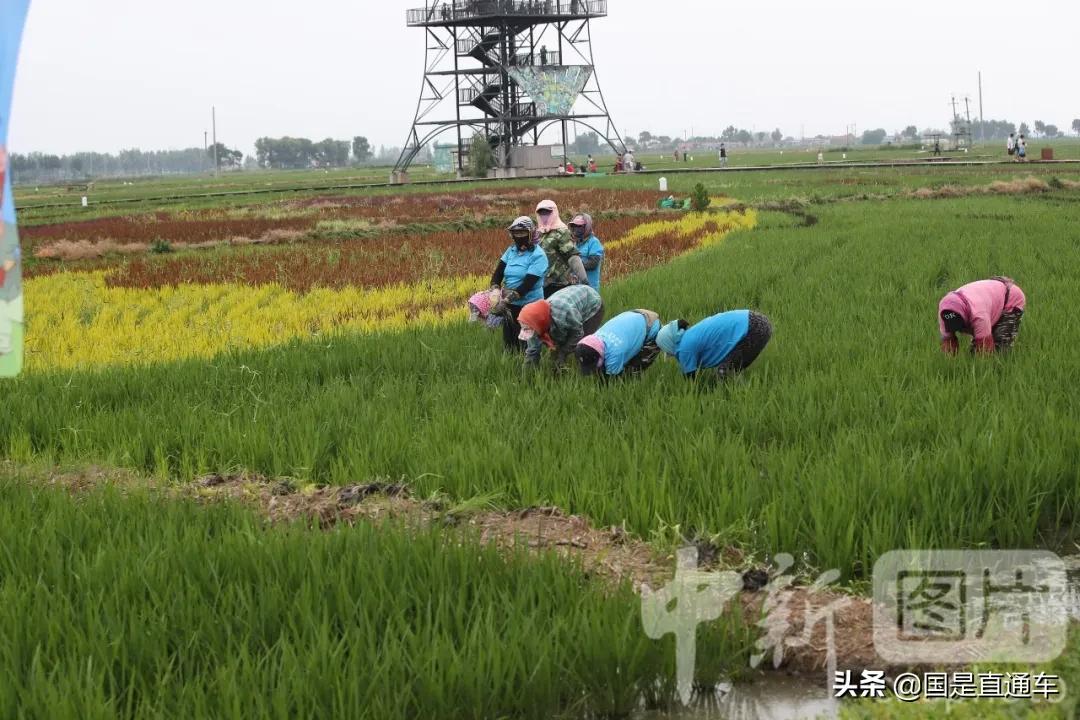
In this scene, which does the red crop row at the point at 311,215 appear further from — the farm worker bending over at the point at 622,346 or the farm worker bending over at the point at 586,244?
the farm worker bending over at the point at 622,346

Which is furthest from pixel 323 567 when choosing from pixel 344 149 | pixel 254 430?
pixel 344 149

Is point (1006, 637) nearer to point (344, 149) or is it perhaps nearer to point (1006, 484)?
point (1006, 484)

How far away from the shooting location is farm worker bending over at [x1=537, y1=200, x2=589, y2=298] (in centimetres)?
700

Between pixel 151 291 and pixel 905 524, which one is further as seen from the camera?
pixel 151 291

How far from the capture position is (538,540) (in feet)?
10.9

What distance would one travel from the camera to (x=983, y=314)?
5.52 meters

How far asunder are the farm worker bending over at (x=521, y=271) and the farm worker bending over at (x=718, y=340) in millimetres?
1305

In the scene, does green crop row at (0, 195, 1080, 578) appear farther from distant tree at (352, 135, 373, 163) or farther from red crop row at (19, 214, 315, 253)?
distant tree at (352, 135, 373, 163)

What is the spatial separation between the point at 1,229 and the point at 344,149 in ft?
475

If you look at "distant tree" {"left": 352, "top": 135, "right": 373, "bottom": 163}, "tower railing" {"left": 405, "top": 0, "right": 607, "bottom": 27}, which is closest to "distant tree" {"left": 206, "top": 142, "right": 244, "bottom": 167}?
"distant tree" {"left": 352, "top": 135, "right": 373, "bottom": 163}

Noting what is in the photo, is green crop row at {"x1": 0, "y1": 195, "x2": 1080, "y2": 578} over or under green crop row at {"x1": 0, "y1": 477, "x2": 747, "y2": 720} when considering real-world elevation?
over

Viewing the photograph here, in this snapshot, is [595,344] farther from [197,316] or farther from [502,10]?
[502,10]

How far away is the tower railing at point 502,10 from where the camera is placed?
4278cm

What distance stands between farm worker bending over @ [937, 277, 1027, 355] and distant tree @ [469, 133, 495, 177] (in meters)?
38.8
